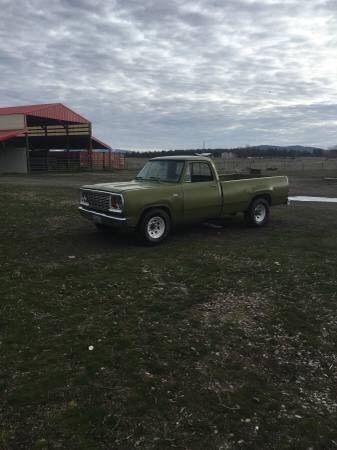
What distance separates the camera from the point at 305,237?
10125 millimetres

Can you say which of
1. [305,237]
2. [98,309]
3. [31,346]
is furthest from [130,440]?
[305,237]

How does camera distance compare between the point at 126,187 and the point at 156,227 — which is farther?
the point at 156,227

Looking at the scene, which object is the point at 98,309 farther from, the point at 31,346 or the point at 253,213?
the point at 253,213

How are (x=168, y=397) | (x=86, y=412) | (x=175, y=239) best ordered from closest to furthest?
(x=86, y=412) → (x=168, y=397) → (x=175, y=239)

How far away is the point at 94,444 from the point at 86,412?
1.21ft

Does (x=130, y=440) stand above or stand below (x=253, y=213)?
below

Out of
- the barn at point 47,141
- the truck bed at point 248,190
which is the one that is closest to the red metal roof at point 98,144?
the barn at point 47,141

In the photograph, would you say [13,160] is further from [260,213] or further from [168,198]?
[168,198]

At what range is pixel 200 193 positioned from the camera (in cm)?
973

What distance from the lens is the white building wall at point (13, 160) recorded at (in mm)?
38562

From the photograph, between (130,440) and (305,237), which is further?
(305,237)

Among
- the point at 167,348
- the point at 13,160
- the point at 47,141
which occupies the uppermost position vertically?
the point at 47,141

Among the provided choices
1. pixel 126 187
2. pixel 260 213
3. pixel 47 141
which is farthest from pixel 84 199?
pixel 47 141

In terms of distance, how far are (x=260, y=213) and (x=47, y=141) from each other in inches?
1612
